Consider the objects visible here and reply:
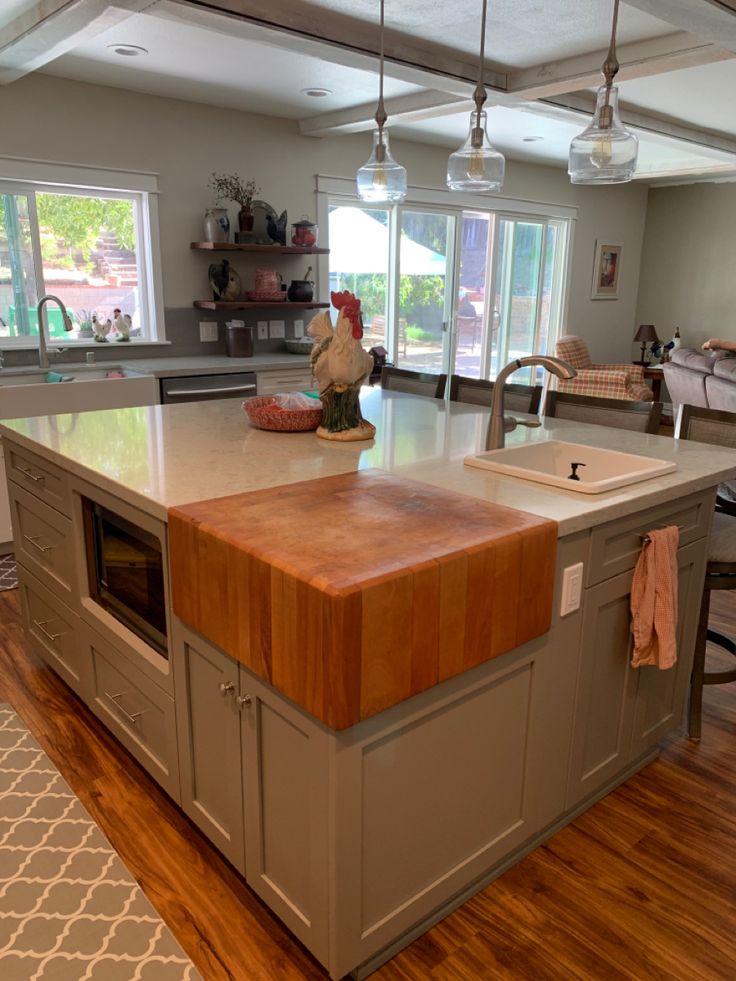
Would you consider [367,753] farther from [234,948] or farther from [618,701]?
[618,701]

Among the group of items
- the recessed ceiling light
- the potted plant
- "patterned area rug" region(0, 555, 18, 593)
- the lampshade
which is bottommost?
"patterned area rug" region(0, 555, 18, 593)

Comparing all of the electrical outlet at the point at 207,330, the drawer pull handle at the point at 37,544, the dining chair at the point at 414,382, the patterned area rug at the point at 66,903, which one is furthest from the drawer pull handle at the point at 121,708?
the electrical outlet at the point at 207,330

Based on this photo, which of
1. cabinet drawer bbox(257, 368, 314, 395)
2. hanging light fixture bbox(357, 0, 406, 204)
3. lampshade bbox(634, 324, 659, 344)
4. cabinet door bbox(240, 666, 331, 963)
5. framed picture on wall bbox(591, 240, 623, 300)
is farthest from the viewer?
framed picture on wall bbox(591, 240, 623, 300)

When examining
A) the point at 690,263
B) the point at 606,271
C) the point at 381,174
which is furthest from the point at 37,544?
the point at 690,263

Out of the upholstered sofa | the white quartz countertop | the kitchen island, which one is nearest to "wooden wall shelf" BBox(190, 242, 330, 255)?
the white quartz countertop

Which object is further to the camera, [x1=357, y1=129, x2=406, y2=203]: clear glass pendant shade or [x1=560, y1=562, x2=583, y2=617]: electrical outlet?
[x1=357, y1=129, x2=406, y2=203]: clear glass pendant shade

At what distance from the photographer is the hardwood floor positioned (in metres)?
1.67

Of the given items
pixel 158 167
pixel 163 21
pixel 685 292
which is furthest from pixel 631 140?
pixel 685 292

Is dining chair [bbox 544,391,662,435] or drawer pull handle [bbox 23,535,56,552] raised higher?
dining chair [bbox 544,391,662,435]

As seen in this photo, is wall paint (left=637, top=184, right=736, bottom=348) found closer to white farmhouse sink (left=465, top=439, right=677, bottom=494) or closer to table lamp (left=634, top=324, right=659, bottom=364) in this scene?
table lamp (left=634, top=324, right=659, bottom=364)

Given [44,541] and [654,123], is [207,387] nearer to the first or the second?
[44,541]

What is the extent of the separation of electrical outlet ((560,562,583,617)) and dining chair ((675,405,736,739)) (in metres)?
0.77

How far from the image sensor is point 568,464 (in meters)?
2.43

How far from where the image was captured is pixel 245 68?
413 centimetres
